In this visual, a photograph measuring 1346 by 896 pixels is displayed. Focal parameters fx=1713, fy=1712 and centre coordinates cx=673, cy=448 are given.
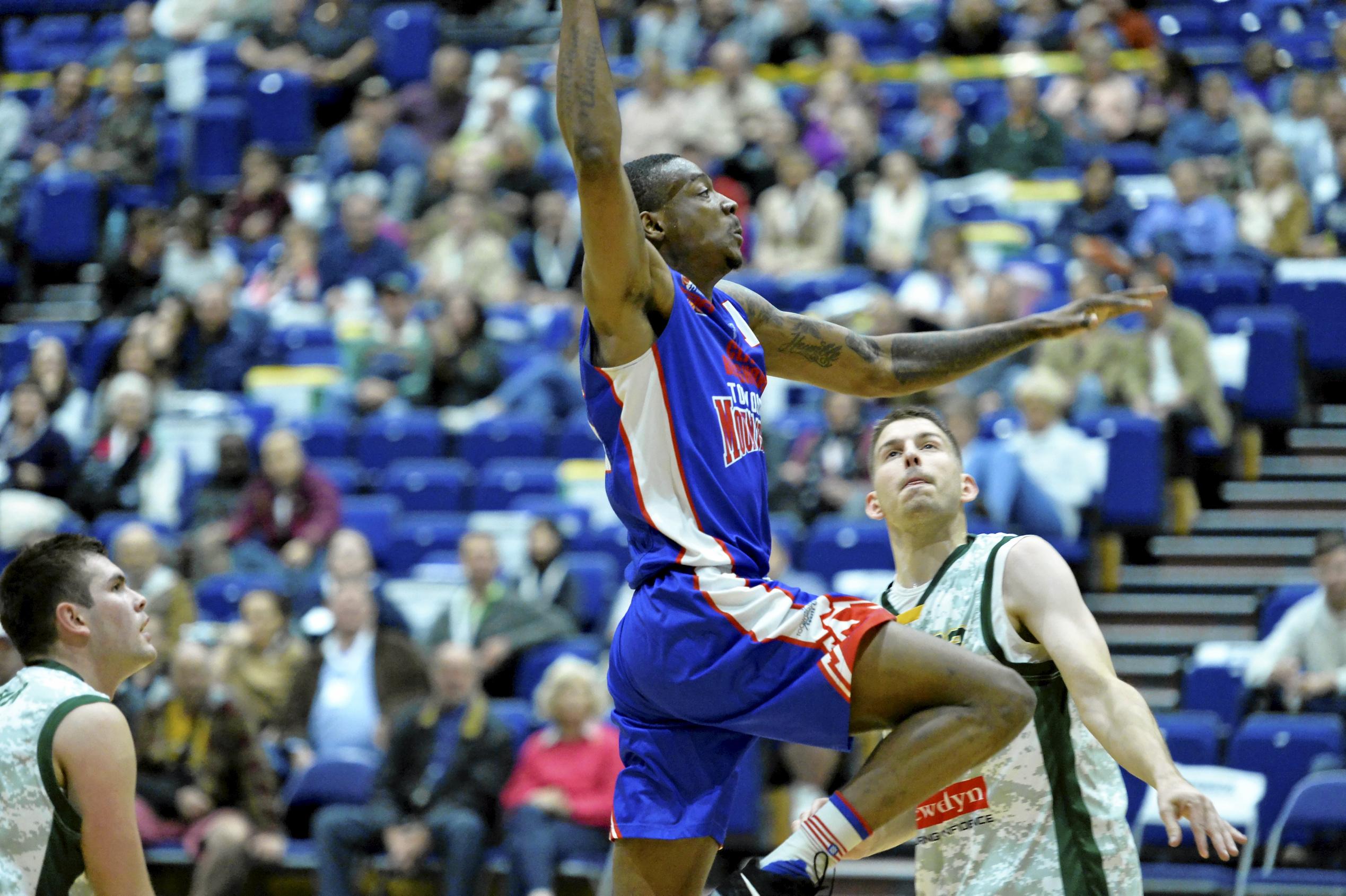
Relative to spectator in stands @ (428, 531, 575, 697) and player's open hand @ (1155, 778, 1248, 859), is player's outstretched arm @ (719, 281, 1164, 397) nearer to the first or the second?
player's open hand @ (1155, 778, 1248, 859)

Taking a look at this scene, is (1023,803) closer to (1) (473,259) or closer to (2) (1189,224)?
(2) (1189,224)

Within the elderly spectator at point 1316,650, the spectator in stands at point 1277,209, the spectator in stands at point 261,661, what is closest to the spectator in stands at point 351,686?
the spectator in stands at point 261,661

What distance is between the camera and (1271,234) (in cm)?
1052

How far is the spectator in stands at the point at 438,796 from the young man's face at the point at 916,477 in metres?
4.14

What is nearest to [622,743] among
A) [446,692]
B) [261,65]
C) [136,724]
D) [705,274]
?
[705,274]

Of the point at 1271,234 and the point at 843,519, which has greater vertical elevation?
the point at 1271,234

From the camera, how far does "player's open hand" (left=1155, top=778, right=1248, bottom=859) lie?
321cm

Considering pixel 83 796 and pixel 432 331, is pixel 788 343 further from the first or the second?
pixel 432 331

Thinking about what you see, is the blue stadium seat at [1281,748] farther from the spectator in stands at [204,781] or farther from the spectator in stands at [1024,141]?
the spectator in stands at [1024,141]

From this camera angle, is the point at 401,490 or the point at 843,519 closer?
the point at 843,519

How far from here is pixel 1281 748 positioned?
7.41 m

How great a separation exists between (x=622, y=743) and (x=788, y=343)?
1.16 metres

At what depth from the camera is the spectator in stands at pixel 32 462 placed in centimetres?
1079

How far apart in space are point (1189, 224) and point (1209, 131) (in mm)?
1196
